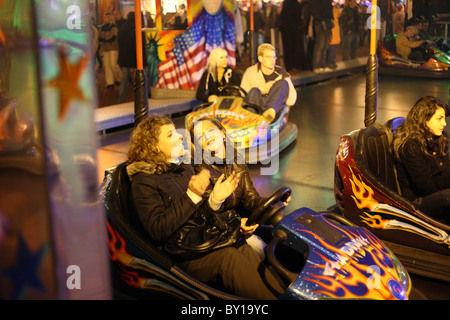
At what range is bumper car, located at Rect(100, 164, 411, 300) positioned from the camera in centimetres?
178

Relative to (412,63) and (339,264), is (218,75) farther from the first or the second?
(412,63)

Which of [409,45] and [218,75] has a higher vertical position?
[409,45]

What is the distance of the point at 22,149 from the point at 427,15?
8.65 metres

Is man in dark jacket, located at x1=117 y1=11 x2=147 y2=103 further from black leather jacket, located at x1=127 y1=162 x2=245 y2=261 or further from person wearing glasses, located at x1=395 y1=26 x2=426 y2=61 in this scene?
black leather jacket, located at x1=127 y1=162 x2=245 y2=261

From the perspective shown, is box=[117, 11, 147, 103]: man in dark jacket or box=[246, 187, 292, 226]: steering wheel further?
box=[117, 11, 147, 103]: man in dark jacket

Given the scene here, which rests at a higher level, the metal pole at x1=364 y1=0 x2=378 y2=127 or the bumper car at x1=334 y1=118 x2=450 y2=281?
the metal pole at x1=364 y1=0 x2=378 y2=127

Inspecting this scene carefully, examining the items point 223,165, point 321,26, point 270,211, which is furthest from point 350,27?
point 270,211

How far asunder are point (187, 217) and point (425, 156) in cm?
130

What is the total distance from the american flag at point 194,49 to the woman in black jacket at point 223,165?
15.2 feet

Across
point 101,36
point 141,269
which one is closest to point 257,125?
point 141,269

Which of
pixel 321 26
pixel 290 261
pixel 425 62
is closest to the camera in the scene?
pixel 290 261

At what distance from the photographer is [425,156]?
8.71ft

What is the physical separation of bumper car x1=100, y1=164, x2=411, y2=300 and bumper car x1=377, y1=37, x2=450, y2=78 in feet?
25.2

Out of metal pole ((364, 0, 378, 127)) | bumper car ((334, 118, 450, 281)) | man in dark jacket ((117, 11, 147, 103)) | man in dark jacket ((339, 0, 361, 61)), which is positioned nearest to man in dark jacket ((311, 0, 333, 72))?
man in dark jacket ((339, 0, 361, 61))
